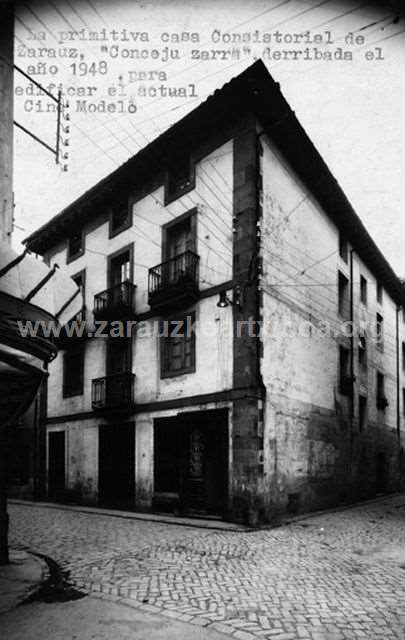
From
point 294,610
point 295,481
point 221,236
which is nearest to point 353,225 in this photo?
point 221,236

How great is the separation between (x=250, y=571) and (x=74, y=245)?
16645 mm

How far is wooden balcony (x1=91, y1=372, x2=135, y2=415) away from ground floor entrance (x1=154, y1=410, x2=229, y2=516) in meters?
1.97

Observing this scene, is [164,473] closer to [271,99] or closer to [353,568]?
[353,568]

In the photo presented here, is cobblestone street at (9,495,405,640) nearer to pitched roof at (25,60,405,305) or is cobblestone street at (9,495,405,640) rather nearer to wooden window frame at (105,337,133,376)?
wooden window frame at (105,337,133,376)

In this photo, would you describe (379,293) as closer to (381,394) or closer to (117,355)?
(381,394)

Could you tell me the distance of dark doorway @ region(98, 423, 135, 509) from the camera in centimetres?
1592

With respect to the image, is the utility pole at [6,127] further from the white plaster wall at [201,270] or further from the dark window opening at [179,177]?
the dark window opening at [179,177]

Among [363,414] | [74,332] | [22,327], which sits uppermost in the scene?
[74,332]

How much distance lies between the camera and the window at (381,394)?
22938mm

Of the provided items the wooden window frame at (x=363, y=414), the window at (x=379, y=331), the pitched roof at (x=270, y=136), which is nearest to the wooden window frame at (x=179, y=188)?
the pitched roof at (x=270, y=136)

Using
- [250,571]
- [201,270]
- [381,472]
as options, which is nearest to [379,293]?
[381,472]

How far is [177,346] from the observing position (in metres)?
14.9

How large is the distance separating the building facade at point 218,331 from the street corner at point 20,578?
581 cm

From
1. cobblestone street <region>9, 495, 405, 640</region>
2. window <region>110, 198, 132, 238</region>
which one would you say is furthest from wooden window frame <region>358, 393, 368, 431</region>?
window <region>110, 198, 132, 238</region>
